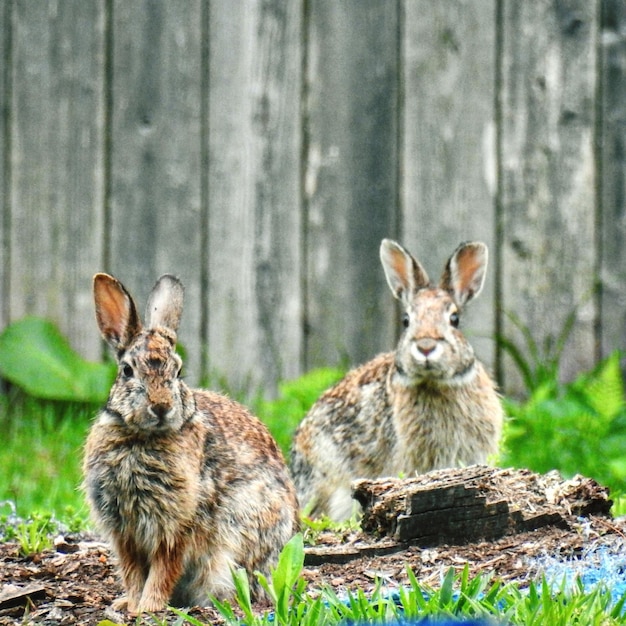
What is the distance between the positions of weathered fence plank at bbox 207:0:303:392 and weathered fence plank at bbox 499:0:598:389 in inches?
43.9

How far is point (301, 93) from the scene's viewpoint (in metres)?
6.76

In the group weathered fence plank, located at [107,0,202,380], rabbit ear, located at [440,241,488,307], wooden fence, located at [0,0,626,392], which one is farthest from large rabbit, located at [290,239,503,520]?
weathered fence plank, located at [107,0,202,380]

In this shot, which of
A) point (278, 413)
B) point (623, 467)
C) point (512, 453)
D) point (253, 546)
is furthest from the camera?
point (278, 413)

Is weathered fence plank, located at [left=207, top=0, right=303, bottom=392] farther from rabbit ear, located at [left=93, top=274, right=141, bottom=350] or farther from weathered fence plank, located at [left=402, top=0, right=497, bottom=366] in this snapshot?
rabbit ear, located at [left=93, top=274, right=141, bottom=350]

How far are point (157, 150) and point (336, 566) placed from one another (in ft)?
10.8

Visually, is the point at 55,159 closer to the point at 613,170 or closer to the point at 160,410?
the point at 613,170

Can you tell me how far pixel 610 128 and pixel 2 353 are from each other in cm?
340

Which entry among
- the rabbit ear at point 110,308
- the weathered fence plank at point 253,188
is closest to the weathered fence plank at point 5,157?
the weathered fence plank at point 253,188

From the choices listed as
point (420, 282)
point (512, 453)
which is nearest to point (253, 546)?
point (420, 282)

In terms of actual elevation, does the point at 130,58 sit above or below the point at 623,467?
above

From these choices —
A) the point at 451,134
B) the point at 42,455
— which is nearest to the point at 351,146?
the point at 451,134

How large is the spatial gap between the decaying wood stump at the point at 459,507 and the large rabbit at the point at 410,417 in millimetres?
1089

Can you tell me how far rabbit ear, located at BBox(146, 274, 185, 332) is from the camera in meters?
4.09

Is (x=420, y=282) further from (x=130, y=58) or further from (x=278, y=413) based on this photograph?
(x=130, y=58)
